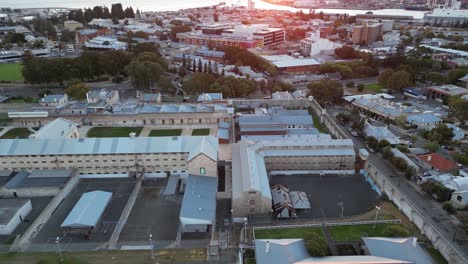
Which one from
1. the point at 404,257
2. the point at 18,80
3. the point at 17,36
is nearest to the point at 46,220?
the point at 404,257

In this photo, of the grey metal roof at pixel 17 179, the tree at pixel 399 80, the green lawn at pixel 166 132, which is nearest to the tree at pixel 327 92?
the tree at pixel 399 80

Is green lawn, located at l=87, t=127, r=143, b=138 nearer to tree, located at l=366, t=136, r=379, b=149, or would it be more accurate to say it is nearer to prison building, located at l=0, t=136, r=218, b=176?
prison building, located at l=0, t=136, r=218, b=176

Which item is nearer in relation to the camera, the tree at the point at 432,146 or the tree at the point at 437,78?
the tree at the point at 432,146

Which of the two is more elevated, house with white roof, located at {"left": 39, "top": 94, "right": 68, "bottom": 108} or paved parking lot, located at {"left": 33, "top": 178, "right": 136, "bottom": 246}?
house with white roof, located at {"left": 39, "top": 94, "right": 68, "bottom": 108}

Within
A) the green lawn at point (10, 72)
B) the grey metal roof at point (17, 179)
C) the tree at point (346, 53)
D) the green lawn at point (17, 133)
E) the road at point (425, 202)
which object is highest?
the tree at point (346, 53)

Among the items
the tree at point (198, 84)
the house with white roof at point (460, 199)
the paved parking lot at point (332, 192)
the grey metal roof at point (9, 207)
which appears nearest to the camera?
the grey metal roof at point (9, 207)

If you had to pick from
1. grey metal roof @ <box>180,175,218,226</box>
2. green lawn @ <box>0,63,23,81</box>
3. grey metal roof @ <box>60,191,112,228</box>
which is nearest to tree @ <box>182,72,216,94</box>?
grey metal roof @ <box>180,175,218,226</box>

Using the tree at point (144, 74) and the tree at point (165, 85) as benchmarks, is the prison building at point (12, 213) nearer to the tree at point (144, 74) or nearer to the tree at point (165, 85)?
the tree at point (165, 85)
